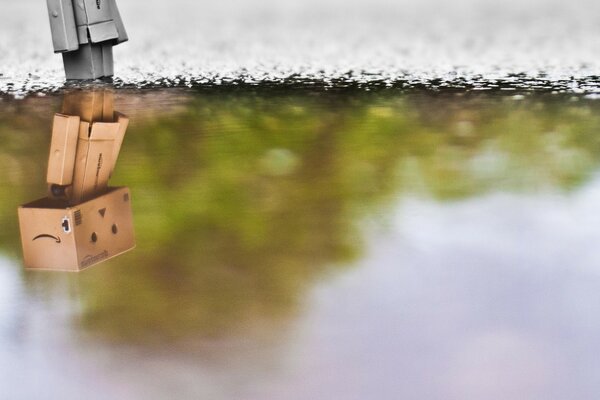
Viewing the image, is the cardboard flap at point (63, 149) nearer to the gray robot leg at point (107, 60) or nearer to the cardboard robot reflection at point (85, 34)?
the cardboard robot reflection at point (85, 34)

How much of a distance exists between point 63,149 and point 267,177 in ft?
1.74

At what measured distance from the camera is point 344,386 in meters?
1.10

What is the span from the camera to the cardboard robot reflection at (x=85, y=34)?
3471 mm

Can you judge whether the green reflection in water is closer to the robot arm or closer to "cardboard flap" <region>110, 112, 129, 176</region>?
"cardboard flap" <region>110, 112, 129, 176</region>

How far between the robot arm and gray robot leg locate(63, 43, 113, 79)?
0.36ft

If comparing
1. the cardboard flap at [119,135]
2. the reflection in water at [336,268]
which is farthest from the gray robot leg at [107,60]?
the reflection in water at [336,268]

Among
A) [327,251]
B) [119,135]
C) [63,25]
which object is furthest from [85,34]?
[327,251]

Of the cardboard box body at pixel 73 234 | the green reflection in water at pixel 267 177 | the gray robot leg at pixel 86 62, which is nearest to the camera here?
the green reflection in water at pixel 267 177

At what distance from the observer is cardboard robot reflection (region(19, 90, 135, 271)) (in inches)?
62.2

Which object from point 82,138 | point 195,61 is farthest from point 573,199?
point 195,61

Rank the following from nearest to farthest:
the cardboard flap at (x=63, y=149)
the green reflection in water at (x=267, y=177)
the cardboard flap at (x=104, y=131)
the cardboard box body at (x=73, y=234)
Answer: the green reflection in water at (x=267, y=177) < the cardboard box body at (x=73, y=234) < the cardboard flap at (x=63, y=149) < the cardboard flap at (x=104, y=131)

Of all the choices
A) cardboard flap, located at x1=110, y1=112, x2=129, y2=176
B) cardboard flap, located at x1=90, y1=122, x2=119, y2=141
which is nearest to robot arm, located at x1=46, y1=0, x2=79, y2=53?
cardboard flap, located at x1=110, y1=112, x2=129, y2=176

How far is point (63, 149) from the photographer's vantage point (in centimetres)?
221

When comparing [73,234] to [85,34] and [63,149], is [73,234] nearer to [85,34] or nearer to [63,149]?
[63,149]
